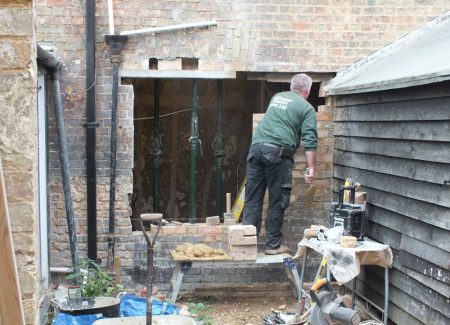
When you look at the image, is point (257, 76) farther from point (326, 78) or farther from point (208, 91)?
point (208, 91)

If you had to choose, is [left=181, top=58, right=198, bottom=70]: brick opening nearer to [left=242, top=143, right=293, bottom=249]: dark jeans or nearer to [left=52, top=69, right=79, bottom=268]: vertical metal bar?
[left=242, top=143, right=293, bottom=249]: dark jeans

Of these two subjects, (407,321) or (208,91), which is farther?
(208,91)

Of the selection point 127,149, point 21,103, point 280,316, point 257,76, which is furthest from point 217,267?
point 21,103

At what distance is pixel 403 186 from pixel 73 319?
296 cm

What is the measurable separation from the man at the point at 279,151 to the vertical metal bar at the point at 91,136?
5.45 ft

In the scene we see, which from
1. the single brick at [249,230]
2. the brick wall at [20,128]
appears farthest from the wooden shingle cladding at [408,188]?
the brick wall at [20,128]

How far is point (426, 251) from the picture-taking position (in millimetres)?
4402

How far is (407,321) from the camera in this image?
475 centimetres

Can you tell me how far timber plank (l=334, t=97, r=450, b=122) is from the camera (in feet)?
13.9

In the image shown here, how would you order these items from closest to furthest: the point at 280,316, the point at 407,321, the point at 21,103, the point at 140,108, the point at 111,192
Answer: the point at 21,103, the point at 407,321, the point at 280,316, the point at 111,192, the point at 140,108

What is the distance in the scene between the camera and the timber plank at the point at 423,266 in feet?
13.7

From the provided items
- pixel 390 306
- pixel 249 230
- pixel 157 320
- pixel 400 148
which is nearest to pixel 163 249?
pixel 249 230

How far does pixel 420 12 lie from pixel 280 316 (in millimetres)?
3610

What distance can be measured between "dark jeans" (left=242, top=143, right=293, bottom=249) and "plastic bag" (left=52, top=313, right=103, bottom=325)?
6.39 feet
